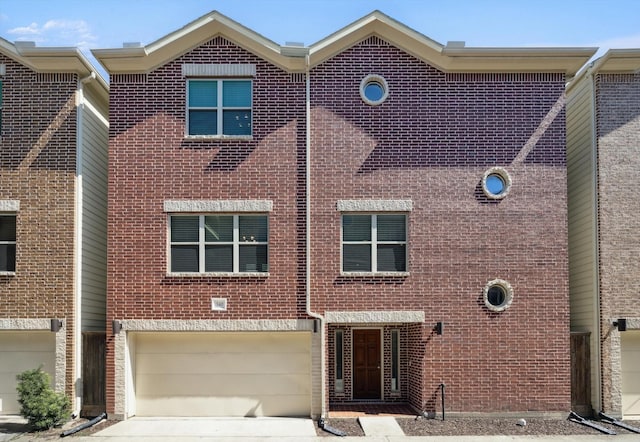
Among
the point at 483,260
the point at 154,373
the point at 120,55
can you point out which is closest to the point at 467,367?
the point at 483,260

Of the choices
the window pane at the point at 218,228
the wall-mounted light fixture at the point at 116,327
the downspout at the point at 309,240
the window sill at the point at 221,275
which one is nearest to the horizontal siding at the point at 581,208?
the downspout at the point at 309,240

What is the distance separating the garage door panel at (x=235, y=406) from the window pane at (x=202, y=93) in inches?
251

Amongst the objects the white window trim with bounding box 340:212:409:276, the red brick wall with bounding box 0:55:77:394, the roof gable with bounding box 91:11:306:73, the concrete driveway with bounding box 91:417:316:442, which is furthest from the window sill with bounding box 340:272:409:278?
the red brick wall with bounding box 0:55:77:394

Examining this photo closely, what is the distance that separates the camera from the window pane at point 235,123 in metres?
13.5

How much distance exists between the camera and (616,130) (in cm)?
1368

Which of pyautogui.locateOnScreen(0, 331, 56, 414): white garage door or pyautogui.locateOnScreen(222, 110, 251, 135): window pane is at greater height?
pyautogui.locateOnScreen(222, 110, 251, 135): window pane

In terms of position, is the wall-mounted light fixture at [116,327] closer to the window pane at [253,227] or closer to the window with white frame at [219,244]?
the window with white frame at [219,244]

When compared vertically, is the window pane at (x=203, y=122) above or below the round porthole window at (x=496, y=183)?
above

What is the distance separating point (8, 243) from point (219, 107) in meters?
5.37

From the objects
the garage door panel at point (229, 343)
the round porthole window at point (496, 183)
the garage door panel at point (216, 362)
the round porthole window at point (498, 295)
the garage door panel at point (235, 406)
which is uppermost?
the round porthole window at point (496, 183)

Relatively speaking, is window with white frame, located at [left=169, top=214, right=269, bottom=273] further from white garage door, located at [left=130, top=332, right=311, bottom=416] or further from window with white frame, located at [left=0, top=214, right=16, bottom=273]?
window with white frame, located at [left=0, top=214, right=16, bottom=273]

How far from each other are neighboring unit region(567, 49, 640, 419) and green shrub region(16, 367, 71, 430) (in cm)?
1098

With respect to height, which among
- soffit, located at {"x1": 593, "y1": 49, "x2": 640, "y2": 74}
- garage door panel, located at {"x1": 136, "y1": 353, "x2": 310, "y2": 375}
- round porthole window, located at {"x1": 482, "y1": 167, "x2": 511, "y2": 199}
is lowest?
garage door panel, located at {"x1": 136, "y1": 353, "x2": 310, "y2": 375}

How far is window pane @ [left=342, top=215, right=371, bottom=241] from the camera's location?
13.4 m
